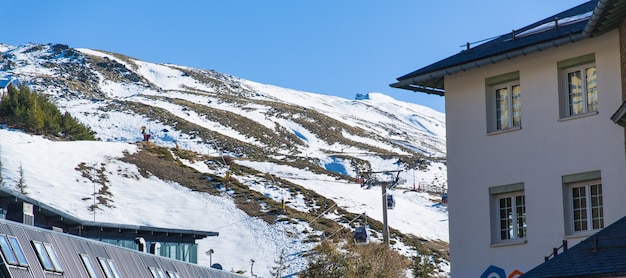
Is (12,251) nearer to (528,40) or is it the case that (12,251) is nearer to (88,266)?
(88,266)

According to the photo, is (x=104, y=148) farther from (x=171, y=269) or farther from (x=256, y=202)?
(x=171, y=269)

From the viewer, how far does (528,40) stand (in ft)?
93.1

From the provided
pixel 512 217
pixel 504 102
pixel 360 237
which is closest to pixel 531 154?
pixel 512 217

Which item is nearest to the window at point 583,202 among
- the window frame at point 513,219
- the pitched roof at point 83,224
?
the window frame at point 513,219

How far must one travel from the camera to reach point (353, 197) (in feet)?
361

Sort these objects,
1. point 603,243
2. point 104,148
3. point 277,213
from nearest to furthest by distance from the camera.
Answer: point 603,243 < point 277,213 < point 104,148

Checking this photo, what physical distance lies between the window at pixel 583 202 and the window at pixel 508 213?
1.35m

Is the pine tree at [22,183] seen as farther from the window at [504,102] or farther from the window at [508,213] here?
the window at [508,213]

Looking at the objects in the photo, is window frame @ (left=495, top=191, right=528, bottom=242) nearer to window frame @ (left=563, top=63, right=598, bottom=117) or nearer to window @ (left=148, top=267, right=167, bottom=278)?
window frame @ (left=563, top=63, right=598, bottom=117)

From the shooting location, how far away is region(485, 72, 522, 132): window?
29281 millimetres

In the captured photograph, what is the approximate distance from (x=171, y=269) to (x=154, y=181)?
66.4 m

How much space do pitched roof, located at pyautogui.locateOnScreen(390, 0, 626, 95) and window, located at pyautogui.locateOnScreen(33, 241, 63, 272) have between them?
420 inches

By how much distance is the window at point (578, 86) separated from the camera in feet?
89.9

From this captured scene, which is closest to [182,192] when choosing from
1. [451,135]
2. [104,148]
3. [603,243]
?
[104,148]
